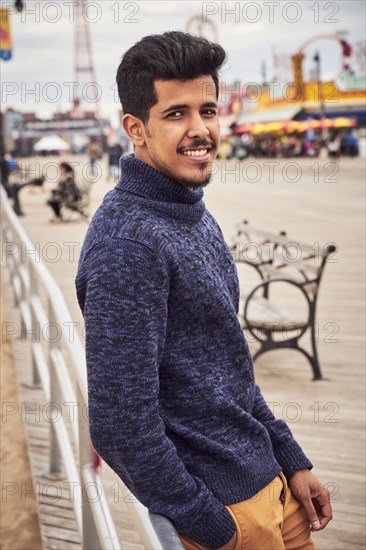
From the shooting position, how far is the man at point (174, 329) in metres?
1.43

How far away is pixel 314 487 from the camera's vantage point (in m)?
1.86

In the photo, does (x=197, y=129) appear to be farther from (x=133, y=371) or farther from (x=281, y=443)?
(x=281, y=443)

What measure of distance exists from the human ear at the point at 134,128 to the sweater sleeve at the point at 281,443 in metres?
0.66

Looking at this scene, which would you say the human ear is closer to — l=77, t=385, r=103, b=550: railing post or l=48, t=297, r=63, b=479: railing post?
l=77, t=385, r=103, b=550: railing post

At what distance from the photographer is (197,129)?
1612 millimetres

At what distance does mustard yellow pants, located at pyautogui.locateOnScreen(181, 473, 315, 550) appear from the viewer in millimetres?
1601

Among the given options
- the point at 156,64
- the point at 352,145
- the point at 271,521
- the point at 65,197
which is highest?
the point at 156,64

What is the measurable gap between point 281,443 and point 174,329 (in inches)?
20.8

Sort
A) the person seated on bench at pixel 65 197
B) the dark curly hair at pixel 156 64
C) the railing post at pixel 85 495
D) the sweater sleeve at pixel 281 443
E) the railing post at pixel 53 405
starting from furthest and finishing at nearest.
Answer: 1. the person seated on bench at pixel 65 197
2. the railing post at pixel 53 405
3. the railing post at pixel 85 495
4. the sweater sleeve at pixel 281 443
5. the dark curly hair at pixel 156 64

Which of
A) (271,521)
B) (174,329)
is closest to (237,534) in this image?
(271,521)

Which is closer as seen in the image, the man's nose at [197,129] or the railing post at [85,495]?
the man's nose at [197,129]

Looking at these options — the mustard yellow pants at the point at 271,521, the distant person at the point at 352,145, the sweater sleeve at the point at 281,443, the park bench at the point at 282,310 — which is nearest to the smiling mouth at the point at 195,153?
the sweater sleeve at the point at 281,443

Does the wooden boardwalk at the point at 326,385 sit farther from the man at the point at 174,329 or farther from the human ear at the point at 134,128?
the human ear at the point at 134,128

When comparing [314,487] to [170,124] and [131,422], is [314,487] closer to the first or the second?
[131,422]
